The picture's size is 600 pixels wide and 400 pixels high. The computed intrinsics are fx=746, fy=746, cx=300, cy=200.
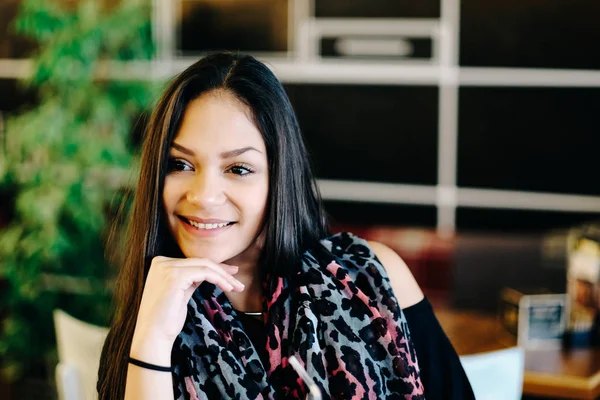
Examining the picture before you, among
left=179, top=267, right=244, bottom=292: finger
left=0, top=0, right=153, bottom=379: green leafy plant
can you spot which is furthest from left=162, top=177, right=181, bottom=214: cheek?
left=0, top=0, right=153, bottom=379: green leafy plant

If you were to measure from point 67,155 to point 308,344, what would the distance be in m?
1.98

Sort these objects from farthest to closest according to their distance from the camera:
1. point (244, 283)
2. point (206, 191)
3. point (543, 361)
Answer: point (543, 361) → point (244, 283) → point (206, 191)

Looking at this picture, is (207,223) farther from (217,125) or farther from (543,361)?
(543,361)

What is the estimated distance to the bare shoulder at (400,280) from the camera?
143 centimetres

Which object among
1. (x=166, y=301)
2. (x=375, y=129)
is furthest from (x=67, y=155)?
(x=166, y=301)

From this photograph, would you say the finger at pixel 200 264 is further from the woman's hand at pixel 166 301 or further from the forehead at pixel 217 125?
the forehead at pixel 217 125

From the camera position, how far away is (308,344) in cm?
134

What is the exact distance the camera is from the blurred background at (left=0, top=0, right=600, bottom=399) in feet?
9.82

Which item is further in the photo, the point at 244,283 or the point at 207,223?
the point at 244,283

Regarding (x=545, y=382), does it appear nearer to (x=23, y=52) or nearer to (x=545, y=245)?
(x=545, y=245)

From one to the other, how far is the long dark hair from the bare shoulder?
0.18 meters

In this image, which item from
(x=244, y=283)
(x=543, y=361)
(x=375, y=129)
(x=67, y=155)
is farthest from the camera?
(x=375, y=129)

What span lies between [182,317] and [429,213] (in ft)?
7.31

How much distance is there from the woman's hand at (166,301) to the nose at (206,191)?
11 cm
